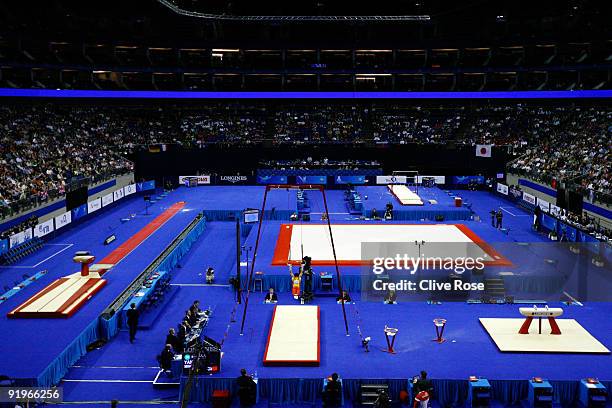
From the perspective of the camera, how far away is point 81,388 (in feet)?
45.1

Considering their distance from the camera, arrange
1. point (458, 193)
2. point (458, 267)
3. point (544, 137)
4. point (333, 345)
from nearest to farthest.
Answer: point (333, 345) < point (458, 267) < point (458, 193) < point (544, 137)

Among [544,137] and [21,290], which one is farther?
[544,137]

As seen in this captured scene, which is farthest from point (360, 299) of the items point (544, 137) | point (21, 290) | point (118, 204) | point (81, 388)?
point (544, 137)

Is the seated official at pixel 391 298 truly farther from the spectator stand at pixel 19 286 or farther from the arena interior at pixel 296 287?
the spectator stand at pixel 19 286

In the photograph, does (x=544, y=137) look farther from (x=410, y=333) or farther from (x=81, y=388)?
(x=81, y=388)

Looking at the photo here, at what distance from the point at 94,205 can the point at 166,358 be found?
22.9m

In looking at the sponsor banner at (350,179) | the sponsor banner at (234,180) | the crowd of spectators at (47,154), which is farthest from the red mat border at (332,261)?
the sponsor banner at (234,180)

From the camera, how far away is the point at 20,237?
2512cm

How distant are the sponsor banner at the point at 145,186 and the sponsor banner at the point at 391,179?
64.1 ft

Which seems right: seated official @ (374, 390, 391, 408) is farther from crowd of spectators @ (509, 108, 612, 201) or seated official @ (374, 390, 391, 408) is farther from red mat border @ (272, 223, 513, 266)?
crowd of spectators @ (509, 108, 612, 201)

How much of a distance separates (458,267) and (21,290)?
51.3 feet

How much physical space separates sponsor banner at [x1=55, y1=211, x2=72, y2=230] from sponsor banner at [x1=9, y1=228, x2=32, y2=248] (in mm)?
3129

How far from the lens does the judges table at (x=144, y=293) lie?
1775 centimetres
